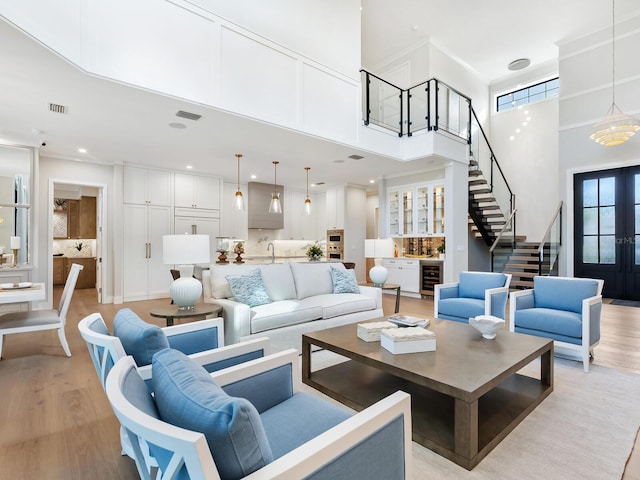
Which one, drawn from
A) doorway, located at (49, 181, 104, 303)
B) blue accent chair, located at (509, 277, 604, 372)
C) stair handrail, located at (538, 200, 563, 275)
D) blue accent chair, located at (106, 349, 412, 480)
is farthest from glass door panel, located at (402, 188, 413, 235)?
doorway, located at (49, 181, 104, 303)

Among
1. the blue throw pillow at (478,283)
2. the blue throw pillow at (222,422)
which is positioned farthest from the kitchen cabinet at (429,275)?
the blue throw pillow at (222,422)

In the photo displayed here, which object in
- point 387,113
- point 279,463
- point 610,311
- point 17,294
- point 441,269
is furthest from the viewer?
point 441,269

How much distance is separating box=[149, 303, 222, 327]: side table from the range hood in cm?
550

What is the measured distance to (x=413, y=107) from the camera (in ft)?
21.5

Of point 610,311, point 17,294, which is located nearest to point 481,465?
point 17,294

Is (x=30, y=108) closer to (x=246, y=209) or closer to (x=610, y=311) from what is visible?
(x=246, y=209)

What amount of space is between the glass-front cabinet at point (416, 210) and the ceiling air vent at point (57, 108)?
6289 millimetres

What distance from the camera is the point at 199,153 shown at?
238 inches

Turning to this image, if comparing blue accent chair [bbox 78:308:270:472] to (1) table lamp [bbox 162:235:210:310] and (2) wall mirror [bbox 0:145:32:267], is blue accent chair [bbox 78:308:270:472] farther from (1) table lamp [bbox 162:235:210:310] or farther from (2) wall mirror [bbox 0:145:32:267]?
(2) wall mirror [bbox 0:145:32:267]

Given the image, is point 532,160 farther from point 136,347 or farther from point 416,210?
point 136,347

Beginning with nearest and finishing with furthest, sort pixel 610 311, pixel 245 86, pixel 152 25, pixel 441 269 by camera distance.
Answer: pixel 152 25 < pixel 245 86 < pixel 610 311 < pixel 441 269

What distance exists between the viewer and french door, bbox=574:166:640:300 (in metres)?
6.37

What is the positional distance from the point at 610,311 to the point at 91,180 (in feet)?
31.1

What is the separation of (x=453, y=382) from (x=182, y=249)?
8.14 ft
